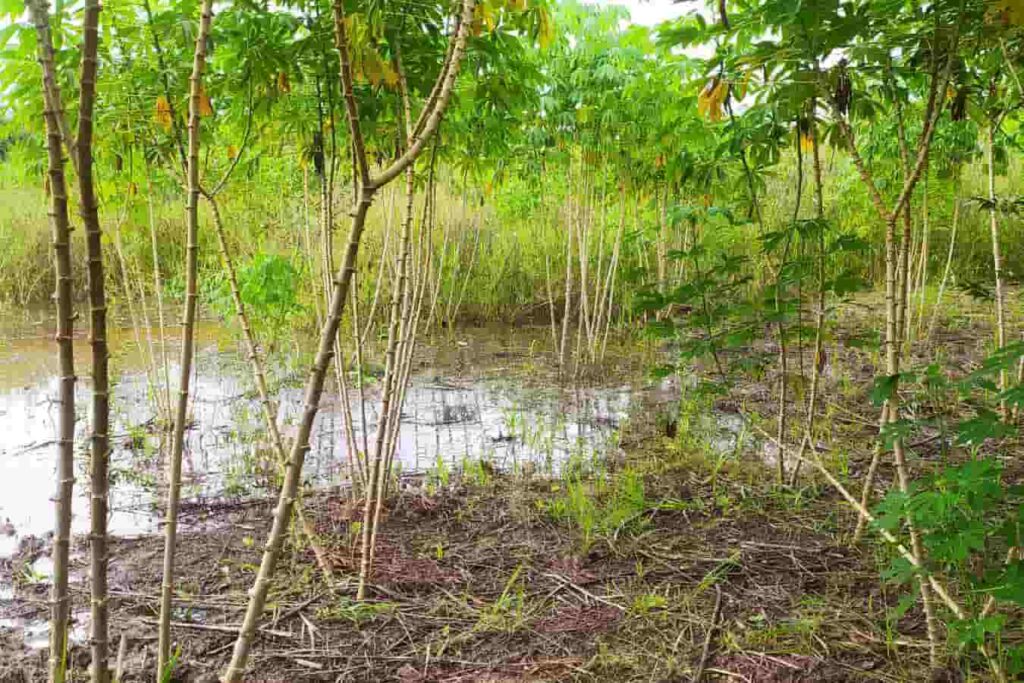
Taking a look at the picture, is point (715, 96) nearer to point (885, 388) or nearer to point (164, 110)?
point (885, 388)

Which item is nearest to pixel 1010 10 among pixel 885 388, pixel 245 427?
pixel 885 388

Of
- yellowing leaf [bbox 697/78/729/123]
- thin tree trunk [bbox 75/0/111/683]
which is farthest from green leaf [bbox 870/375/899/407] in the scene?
thin tree trunk [bbox 75/0/111/683]

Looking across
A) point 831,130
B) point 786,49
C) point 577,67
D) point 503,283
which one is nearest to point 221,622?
point 786,49

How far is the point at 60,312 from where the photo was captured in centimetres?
128

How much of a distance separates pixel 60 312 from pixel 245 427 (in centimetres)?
376

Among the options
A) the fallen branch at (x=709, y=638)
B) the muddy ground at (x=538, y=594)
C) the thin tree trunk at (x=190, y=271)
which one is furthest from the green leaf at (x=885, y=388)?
the thin tree trunk at (x=190, y=271)

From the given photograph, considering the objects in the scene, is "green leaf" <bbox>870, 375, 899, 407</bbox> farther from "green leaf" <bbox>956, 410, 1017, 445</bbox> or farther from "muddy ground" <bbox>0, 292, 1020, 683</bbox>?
"muddy ground" <bbox>0, 292, 1020, 683</bbox>

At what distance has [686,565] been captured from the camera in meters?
2.84

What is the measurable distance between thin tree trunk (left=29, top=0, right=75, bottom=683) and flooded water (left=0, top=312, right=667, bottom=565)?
173cm

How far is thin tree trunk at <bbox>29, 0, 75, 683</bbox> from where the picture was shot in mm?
1218

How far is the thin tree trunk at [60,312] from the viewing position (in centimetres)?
122

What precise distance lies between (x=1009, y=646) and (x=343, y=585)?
6.78ft

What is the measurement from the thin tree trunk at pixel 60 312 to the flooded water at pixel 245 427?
1.73m

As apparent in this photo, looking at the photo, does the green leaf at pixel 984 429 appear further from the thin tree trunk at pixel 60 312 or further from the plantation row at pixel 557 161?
the thin tree trunk at pixel 60 312
